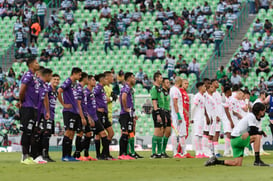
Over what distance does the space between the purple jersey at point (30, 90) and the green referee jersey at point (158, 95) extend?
5.26m

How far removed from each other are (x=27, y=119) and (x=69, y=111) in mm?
1956

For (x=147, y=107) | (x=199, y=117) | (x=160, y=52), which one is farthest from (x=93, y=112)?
(x=160, y=52)

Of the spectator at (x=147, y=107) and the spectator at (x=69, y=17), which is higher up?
the spectator at (x=69, y=17)

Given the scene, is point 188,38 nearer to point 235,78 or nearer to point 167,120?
point 235,78

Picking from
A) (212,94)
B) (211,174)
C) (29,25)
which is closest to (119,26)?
→ (29,25)

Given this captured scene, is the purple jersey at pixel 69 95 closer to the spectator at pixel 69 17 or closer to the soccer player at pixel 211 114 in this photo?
the soccer player at pixel 211 114

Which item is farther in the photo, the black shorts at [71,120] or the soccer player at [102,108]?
the soccer player at [102,108]

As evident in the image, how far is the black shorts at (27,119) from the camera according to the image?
17.3 m

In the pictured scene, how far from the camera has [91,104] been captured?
20.0m

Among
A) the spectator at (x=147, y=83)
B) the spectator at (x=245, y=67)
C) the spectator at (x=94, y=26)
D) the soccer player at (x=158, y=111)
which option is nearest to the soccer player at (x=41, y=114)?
the soccer player at (x=158, y=111)

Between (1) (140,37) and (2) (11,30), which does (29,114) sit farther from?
(2) (11,30)

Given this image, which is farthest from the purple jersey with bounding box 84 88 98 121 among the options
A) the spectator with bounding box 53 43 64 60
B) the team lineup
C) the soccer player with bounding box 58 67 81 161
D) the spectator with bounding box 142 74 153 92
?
the spectator with bounding box 53 43 64 60

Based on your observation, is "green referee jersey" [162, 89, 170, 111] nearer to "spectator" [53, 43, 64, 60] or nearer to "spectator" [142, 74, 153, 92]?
"spectator" [142, 74, 153, 92]

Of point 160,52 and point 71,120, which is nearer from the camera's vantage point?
point 71,120
